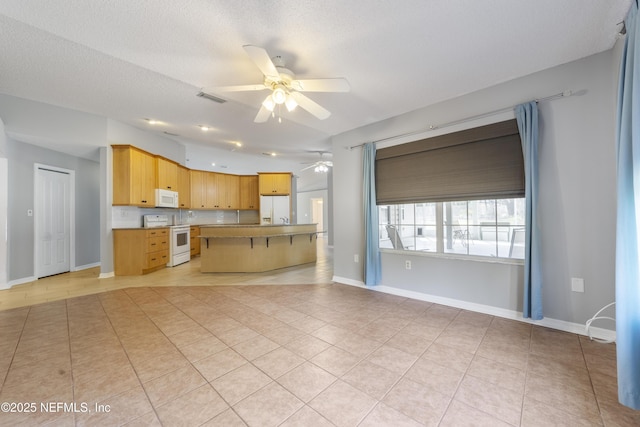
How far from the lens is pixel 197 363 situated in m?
1.93

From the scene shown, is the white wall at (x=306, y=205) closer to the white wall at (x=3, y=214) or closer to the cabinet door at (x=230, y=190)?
the cabinet door at (x=230, y=190)

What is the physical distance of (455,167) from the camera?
310 cm

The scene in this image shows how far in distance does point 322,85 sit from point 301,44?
39 cm

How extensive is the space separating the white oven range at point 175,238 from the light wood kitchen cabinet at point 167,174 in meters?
0.71

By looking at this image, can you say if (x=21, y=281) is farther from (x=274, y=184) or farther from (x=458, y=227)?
(x=458, y=227)

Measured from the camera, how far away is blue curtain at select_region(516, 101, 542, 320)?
2475 mm

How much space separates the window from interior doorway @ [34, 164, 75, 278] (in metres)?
6.23

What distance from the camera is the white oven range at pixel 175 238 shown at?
530 centimetres

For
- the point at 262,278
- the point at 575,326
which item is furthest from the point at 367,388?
the point at 262,278

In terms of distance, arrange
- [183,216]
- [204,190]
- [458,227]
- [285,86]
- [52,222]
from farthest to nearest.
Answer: [204,190] < [183,216] < [52,222] < [458,227] < [285,86]

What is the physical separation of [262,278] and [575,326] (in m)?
4.19

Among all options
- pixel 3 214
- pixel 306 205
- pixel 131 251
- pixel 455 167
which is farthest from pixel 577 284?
pixel 306 205

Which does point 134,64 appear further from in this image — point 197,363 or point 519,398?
point 519,398

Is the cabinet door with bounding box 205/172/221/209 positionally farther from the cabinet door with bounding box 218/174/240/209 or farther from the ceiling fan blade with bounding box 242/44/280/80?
the ceiling fan blade with bounding box 242/44/280/80
